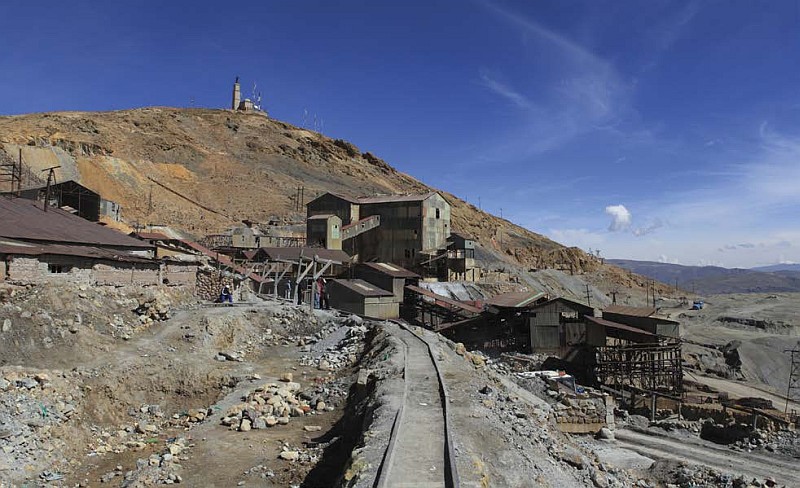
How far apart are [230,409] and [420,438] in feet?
23.3

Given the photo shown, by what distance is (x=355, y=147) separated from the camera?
123688mm

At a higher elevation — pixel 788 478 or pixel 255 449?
pixel 255 449

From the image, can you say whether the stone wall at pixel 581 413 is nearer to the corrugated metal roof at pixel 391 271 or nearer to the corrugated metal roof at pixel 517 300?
the corrugated metal roof at pixel 517 300

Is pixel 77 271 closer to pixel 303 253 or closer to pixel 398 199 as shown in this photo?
pixel 303 253

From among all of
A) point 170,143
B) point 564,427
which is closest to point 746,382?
point 564,427

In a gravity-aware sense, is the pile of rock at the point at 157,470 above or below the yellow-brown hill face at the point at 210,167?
below

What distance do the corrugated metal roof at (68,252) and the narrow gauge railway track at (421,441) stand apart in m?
15.0

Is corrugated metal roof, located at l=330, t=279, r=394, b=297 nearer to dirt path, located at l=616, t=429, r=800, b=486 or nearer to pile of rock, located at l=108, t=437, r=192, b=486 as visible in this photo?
dirt path, located at l=616, t=429, r=800, b=486

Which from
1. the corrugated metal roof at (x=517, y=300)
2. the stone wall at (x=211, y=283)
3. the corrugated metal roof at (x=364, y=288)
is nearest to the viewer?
the stone wall at (x=211, y=283)

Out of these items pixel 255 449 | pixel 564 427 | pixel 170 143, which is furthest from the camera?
pixel 170 143

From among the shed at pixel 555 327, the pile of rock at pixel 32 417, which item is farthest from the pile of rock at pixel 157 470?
the shed at pixel 555 327

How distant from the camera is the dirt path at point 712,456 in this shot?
19734 millimetres

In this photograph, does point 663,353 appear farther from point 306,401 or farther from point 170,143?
point 170,143

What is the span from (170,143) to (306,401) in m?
89.3
